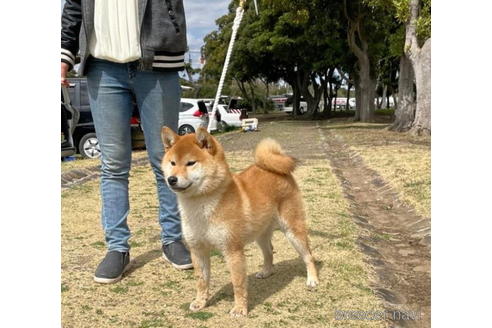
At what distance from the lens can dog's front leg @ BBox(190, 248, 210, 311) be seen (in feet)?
10.5

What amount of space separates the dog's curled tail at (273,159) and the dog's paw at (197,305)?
104 centimetres

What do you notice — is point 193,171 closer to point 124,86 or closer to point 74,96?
point 124,86

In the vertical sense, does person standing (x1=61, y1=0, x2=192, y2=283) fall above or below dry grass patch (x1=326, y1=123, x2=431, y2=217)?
above

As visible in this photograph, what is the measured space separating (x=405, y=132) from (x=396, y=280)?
12741mm

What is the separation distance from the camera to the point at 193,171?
294cm

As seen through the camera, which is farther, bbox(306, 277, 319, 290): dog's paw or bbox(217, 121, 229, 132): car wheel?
bbox(217, 121, 229, 132): car wheel

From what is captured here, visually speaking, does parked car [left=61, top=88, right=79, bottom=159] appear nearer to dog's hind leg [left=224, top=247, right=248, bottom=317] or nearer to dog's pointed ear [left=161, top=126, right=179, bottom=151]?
dog's pointed ear [left=161, top=126, right=179, bottom=151]

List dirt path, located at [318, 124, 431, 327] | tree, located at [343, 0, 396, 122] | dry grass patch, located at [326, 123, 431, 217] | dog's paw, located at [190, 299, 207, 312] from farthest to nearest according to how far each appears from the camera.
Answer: tree, located at [343, 0, 396, 122] → dry grass patch, located at [326, 123, 431, 217] → dirt path, located at [318, 124, 431, 327] → dog's paw, located at [190, 299, 207, 312]

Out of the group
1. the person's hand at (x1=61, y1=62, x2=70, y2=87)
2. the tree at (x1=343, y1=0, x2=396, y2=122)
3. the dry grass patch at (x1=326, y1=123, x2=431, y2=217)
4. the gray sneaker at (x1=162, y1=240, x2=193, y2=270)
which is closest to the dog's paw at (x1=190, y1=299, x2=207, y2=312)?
the gray sneaker at (x1=162, y1=240, x2=193, y2=270)

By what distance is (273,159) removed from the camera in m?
3.59

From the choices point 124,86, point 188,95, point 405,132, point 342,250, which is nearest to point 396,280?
point 342,250

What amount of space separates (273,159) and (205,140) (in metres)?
0.73

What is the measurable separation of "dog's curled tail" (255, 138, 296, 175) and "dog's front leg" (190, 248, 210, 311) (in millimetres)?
793

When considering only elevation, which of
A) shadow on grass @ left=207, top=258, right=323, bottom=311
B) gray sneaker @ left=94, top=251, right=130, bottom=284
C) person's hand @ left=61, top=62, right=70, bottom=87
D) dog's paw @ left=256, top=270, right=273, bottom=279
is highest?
person's hand @ left=61, top=62, right=70, bottom=87
